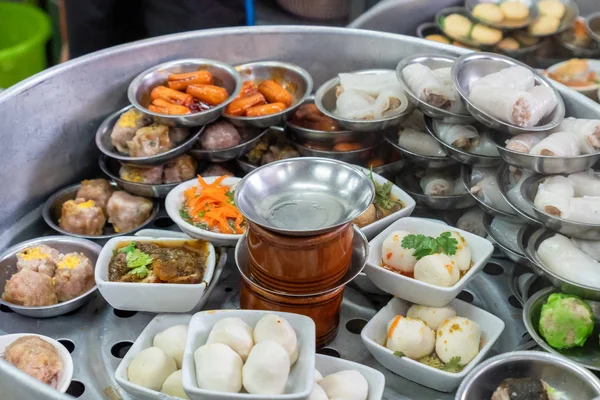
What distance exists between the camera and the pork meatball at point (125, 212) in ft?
8.71

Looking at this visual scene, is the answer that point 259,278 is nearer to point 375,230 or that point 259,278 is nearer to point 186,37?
point 375,230

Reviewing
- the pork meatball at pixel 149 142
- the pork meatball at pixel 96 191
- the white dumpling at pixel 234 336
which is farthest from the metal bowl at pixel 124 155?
the white dumpling at pixel 234 336

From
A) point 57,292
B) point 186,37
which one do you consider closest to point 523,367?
Answer: point 57,292

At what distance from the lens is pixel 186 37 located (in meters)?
3.08

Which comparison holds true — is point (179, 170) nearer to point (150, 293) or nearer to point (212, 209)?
point (212, 209)

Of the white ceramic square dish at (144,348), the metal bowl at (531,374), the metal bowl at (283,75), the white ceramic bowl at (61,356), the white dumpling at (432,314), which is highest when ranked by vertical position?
the metal bowl at (283,75)

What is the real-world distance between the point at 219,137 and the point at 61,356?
1.08 meters

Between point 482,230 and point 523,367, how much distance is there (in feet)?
2.61

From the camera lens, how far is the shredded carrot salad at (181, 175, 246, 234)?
7.78ft

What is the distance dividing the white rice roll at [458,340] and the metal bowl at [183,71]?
1232 mm

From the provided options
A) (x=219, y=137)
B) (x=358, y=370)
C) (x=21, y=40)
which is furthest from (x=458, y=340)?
(x=21, y=40)

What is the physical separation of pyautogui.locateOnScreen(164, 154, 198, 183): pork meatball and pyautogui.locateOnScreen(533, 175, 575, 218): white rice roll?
4.39ft

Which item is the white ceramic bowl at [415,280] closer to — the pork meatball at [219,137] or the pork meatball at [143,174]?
the pork meatball at [219,137]

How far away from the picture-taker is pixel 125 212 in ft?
8.71
